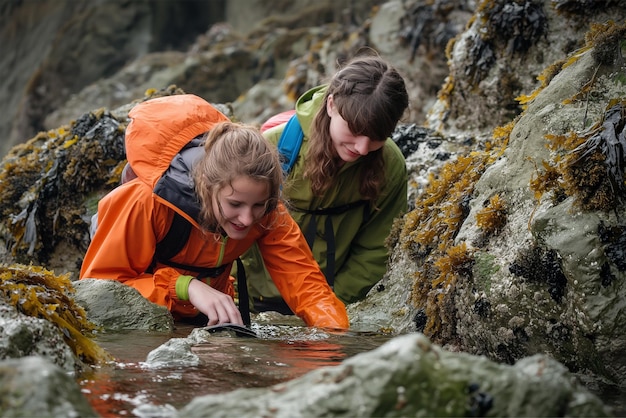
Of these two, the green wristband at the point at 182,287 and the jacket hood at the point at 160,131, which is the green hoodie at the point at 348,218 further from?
the green wristband at the point at 182,287

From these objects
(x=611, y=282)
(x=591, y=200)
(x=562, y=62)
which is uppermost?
(x=562, y=62)

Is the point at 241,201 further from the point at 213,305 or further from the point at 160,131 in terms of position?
the point at 160,131

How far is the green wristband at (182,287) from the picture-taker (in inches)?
198

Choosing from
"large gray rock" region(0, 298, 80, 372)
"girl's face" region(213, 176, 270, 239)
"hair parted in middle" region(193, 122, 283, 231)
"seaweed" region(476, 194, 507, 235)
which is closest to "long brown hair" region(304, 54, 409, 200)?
"hair parted in middle" region(193, 122, 283, 231)

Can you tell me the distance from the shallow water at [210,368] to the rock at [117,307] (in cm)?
16

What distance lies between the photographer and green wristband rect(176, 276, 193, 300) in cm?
503

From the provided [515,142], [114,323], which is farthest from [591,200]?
[114,323]

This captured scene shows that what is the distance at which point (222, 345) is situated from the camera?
4086 mm

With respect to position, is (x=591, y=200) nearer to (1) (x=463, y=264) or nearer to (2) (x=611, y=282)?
(2) (x=611, y=282)

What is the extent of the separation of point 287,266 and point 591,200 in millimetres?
2408

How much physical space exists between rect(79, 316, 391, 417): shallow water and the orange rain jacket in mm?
355

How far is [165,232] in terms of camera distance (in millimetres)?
5094

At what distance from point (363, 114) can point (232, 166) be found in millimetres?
1308

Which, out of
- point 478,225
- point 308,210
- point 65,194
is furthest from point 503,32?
point 65,194
